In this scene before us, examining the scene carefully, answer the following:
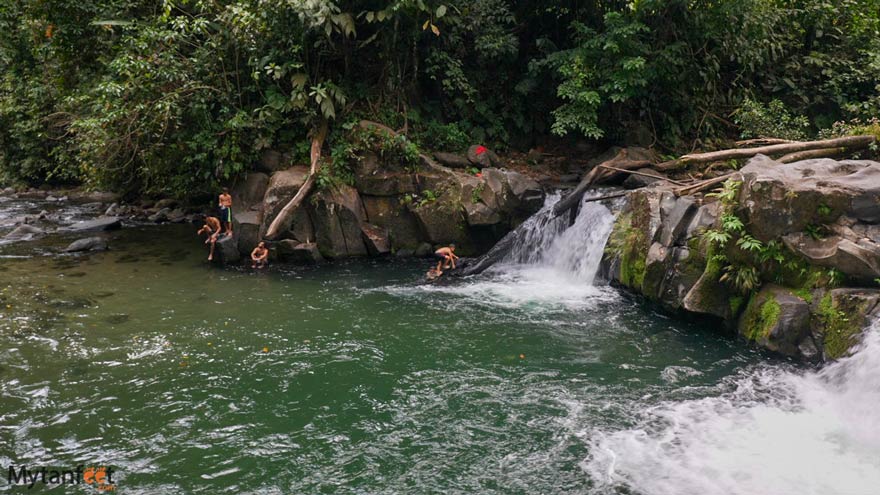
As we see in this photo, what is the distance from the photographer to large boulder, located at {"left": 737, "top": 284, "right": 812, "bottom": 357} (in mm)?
7898

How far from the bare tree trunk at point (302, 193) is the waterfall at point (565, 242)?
434 cm

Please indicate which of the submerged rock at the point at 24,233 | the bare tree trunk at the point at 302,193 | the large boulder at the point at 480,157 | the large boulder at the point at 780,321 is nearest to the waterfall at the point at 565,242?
the large boulder at the point at 480,157

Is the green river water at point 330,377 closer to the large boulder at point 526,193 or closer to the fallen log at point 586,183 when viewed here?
the fallen log at point 586,183

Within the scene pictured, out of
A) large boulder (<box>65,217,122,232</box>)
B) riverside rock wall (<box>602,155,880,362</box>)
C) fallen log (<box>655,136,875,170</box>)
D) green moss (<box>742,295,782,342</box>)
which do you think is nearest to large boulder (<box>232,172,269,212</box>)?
large boulder (<box>65,217,122,232</box>)

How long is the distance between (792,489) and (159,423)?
20.0 ft

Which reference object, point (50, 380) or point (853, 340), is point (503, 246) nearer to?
point (853, 340)

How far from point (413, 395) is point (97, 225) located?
13.3m

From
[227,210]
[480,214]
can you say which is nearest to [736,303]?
[480,214]

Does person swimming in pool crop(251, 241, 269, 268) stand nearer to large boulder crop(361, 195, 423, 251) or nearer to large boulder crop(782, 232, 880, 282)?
large boulder crop(361, 195, 423, 251)

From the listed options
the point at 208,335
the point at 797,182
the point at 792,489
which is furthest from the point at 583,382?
the point at 208,335

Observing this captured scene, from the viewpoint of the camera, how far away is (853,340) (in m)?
7.25

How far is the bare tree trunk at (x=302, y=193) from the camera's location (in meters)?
12.5

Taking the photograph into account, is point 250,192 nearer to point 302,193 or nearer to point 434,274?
point 302,193

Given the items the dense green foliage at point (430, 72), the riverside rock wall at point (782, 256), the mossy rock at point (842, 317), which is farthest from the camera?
the dense green foliage at point (430, 72)
